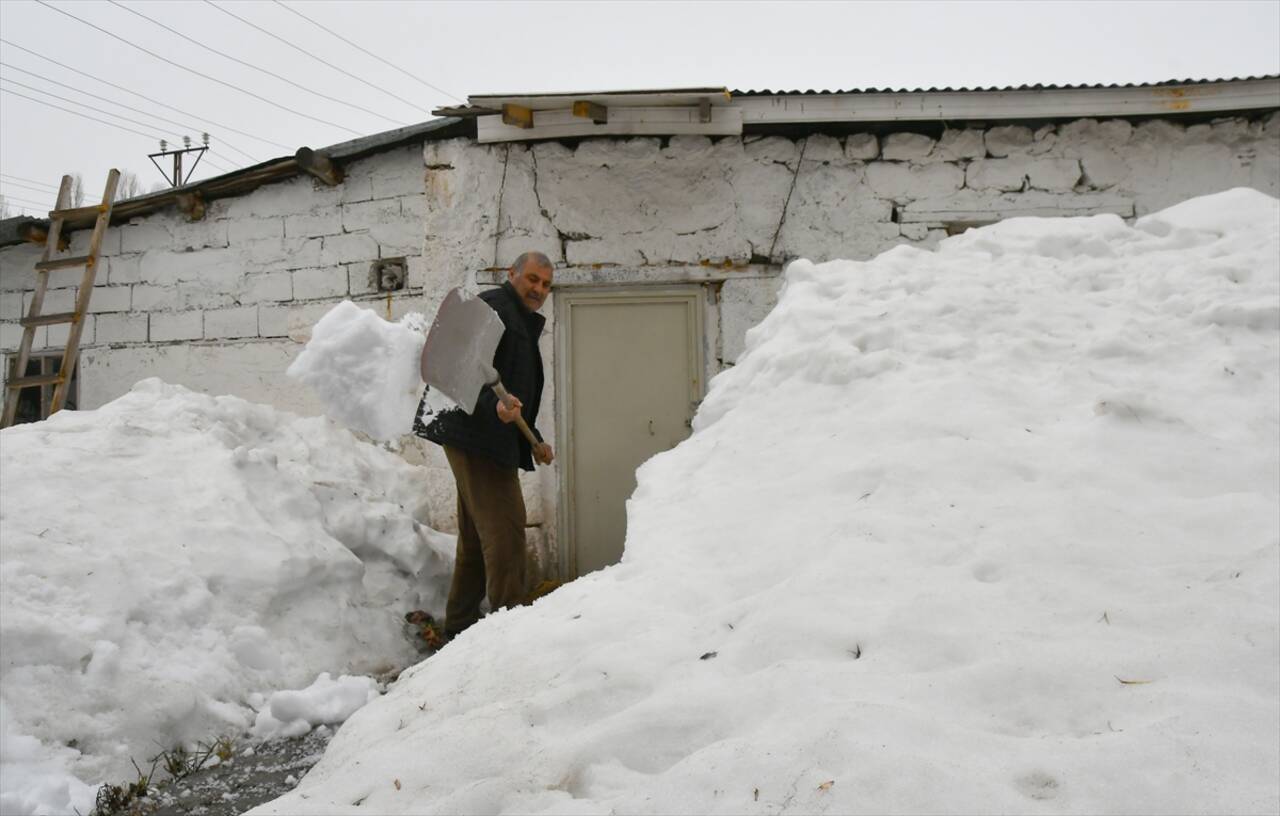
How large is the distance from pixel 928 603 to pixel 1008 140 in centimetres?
476

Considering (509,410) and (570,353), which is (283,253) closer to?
(570,353)

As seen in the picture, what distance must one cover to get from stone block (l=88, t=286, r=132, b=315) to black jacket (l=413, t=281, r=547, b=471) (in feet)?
14.2

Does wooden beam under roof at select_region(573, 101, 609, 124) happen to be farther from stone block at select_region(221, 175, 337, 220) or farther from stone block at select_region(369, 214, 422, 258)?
stone block at select_region(221, 175, 337, 220)

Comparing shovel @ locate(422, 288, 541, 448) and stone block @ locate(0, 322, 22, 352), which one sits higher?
stone block @ locate(0, 322, 22, 352)

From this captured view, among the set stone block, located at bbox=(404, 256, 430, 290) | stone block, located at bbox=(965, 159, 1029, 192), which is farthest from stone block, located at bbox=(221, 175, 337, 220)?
stone block, located at bbox=(965, 159, 1029, 192)

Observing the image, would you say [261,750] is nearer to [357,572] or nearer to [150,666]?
[150,666]

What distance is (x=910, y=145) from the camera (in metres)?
6.07

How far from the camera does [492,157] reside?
6.04 meters

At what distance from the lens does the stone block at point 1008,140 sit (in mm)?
6027

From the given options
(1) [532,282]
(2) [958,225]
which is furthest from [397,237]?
(2) [958,225]

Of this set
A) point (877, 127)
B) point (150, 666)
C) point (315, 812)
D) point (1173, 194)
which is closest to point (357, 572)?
point (150, 666)

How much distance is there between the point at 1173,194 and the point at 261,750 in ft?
20.1

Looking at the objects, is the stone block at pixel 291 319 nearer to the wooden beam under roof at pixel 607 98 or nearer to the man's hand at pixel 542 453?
the wooden beam under roof at pixel 607 98

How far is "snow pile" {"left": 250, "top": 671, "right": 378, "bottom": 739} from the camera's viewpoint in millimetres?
3373
